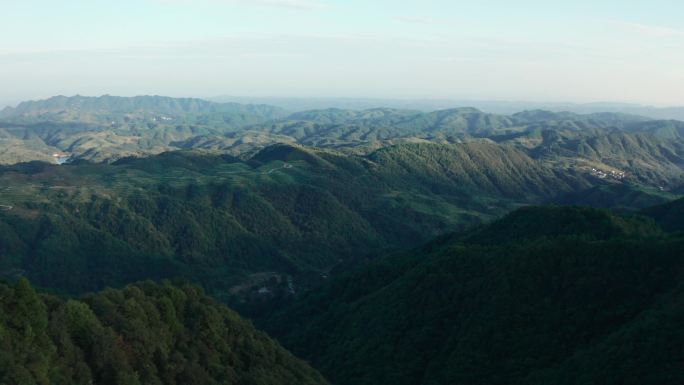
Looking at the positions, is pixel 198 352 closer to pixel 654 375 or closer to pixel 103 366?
pixel 103 366

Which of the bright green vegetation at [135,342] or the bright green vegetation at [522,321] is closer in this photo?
the bright green vegetation at [135,342]

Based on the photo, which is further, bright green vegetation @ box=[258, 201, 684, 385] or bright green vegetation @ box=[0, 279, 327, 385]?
bright green vegetation @ box=[258, 201, 684, 385]

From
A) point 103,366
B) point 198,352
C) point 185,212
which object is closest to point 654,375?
point 198,352

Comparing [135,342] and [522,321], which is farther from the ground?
[135,342]
